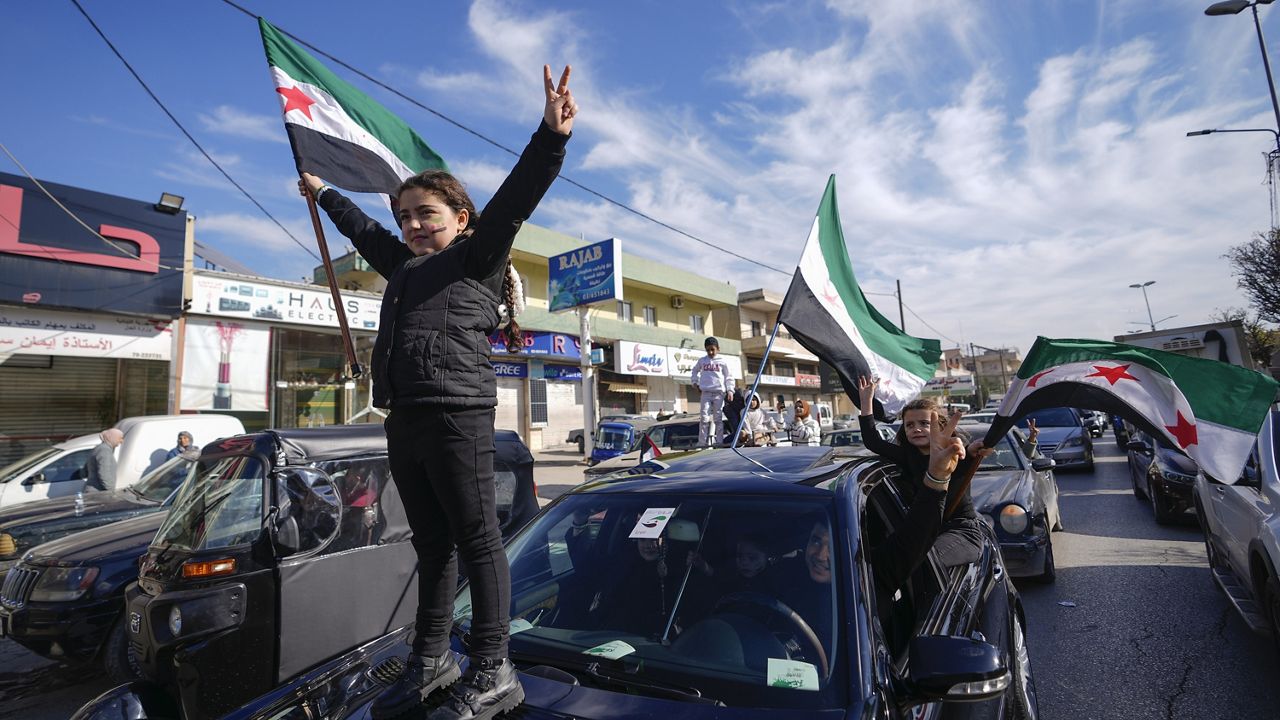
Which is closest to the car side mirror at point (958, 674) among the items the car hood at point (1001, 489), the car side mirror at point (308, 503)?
the car side mirror at point (308, 503)

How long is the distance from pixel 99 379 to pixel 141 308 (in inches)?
114

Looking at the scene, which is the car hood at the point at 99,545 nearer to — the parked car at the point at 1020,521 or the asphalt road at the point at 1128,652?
the asphalt road at the point at 1128,652

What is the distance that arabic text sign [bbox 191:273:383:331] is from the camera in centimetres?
1445

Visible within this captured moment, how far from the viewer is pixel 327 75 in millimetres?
3992

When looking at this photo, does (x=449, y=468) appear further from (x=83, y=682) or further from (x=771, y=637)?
(x=83, y=682)

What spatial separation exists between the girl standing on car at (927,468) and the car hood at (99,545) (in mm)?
5056

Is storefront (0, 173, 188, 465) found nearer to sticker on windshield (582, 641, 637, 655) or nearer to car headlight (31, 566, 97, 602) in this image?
car headlight (31, 566, 97, 602)

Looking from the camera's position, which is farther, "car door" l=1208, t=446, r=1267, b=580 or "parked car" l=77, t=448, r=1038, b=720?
"car door" l=1208, t=446, r=1267, b=580

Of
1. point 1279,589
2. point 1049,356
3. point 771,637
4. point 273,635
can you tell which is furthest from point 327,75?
point 1279,589

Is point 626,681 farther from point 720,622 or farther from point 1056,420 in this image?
point 1056,420

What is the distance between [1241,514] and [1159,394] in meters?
1.77

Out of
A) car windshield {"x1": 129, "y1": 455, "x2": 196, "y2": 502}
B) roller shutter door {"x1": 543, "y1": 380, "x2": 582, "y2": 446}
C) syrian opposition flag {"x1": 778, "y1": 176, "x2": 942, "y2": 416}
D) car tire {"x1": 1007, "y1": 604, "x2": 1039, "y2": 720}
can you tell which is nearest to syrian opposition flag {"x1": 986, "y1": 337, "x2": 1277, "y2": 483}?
car tire {"x1": 1007, "y1": 604, "x2": 1039, "y2": 720}

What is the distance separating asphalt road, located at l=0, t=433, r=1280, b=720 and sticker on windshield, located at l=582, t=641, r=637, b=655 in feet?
9.02

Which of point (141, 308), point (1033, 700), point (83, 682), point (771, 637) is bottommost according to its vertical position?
point (83, 682)
